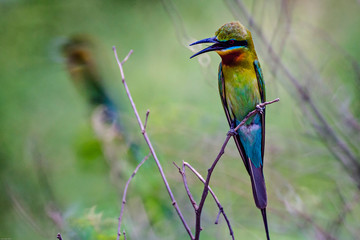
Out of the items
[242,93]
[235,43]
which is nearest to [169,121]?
[242,93]

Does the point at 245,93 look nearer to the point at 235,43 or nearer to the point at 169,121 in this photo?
the point at 235,43

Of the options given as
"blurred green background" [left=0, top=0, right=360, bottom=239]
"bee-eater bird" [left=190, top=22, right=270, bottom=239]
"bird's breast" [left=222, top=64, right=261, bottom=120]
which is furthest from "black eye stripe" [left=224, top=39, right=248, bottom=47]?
"blurred green background" [left=0, top=0, right=360, bottom=239]

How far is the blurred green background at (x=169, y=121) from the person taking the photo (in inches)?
98.3

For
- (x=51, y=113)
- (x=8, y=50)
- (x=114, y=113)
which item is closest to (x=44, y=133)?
(x=51, y=113)

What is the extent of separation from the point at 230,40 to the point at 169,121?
1534 mm

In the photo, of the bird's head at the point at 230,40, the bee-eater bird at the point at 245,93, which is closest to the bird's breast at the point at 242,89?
the bee-eater bird at the point at 245,93

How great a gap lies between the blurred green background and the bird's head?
39cm

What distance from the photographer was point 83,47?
3.41 metres

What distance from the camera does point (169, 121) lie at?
3234 millimetres

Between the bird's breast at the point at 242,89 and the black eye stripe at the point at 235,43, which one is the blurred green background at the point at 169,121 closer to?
the bird's breast at the point at 242,89

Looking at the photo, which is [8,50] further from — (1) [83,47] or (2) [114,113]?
(2) [114,113]

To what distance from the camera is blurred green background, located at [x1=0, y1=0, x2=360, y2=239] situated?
2496 millimetres

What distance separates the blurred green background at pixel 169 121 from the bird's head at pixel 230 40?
1.26 feet

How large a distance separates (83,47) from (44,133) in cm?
197
